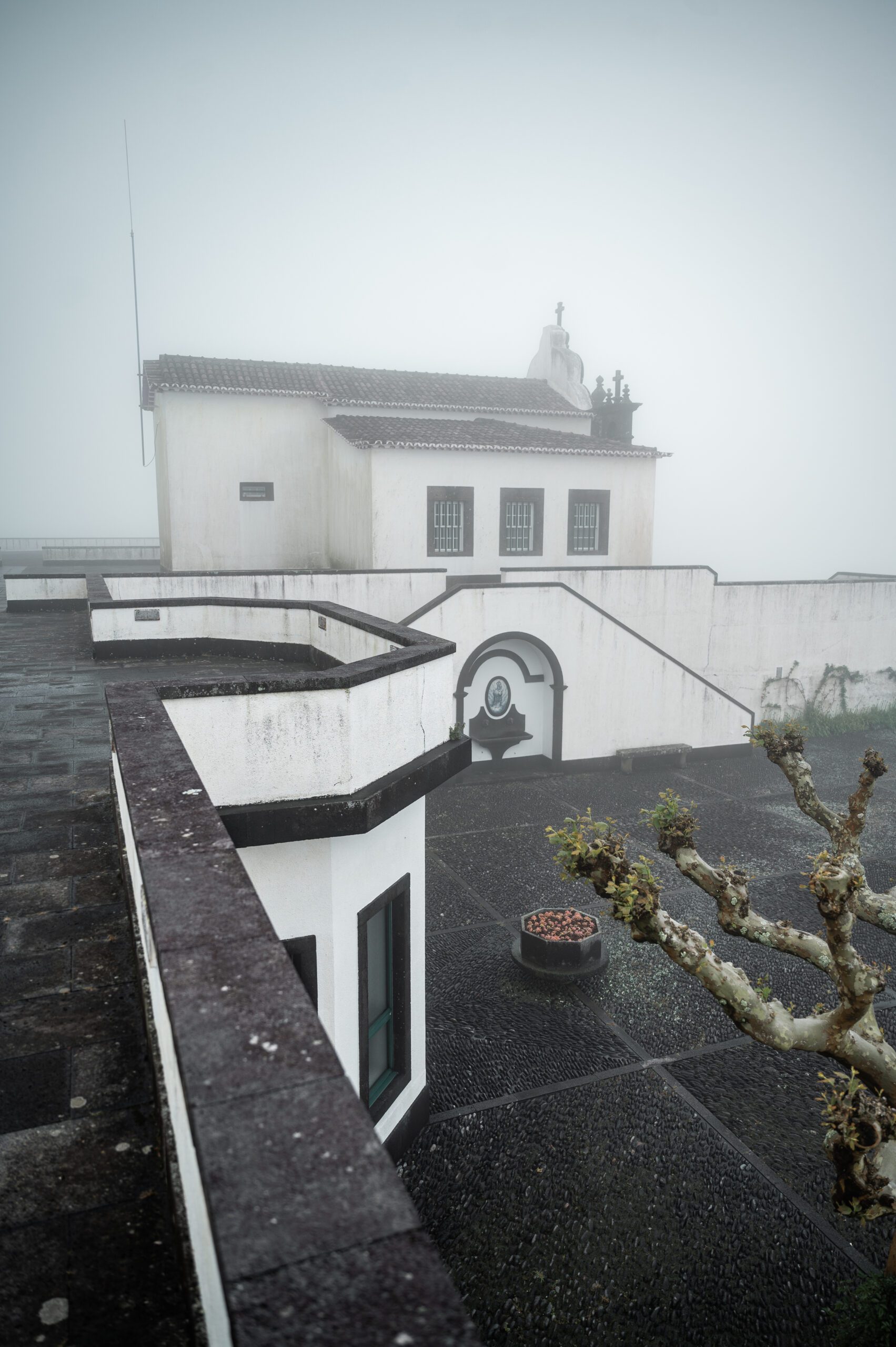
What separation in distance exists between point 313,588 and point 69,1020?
16.4m

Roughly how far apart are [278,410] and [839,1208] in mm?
26279

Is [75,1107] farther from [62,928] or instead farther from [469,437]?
[469,437]

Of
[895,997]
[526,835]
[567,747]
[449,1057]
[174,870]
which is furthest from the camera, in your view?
[567,747]

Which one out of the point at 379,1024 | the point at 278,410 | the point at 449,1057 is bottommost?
the point at 449,1057

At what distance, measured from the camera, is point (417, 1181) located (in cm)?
941

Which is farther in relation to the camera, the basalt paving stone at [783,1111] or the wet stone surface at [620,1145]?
the basalt paving stone at [783,1111]

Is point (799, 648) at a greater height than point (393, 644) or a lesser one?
lesser

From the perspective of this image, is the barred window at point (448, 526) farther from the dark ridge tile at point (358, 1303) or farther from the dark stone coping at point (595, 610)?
the dark ridge tile at point (358, 1303)

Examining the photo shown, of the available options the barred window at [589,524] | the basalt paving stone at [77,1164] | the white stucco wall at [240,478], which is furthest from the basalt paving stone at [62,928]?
the barred window at [589,524]

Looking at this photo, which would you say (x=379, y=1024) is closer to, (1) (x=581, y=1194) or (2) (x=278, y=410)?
(1) (x=581, y=1194)

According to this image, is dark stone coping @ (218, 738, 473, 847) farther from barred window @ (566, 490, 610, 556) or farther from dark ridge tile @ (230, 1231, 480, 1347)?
barred window @ (566, 490, 610, 556)

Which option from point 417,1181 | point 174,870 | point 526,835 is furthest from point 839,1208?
point 526,835

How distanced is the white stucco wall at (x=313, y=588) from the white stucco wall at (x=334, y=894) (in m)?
7.78

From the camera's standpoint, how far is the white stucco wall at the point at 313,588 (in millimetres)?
17625
